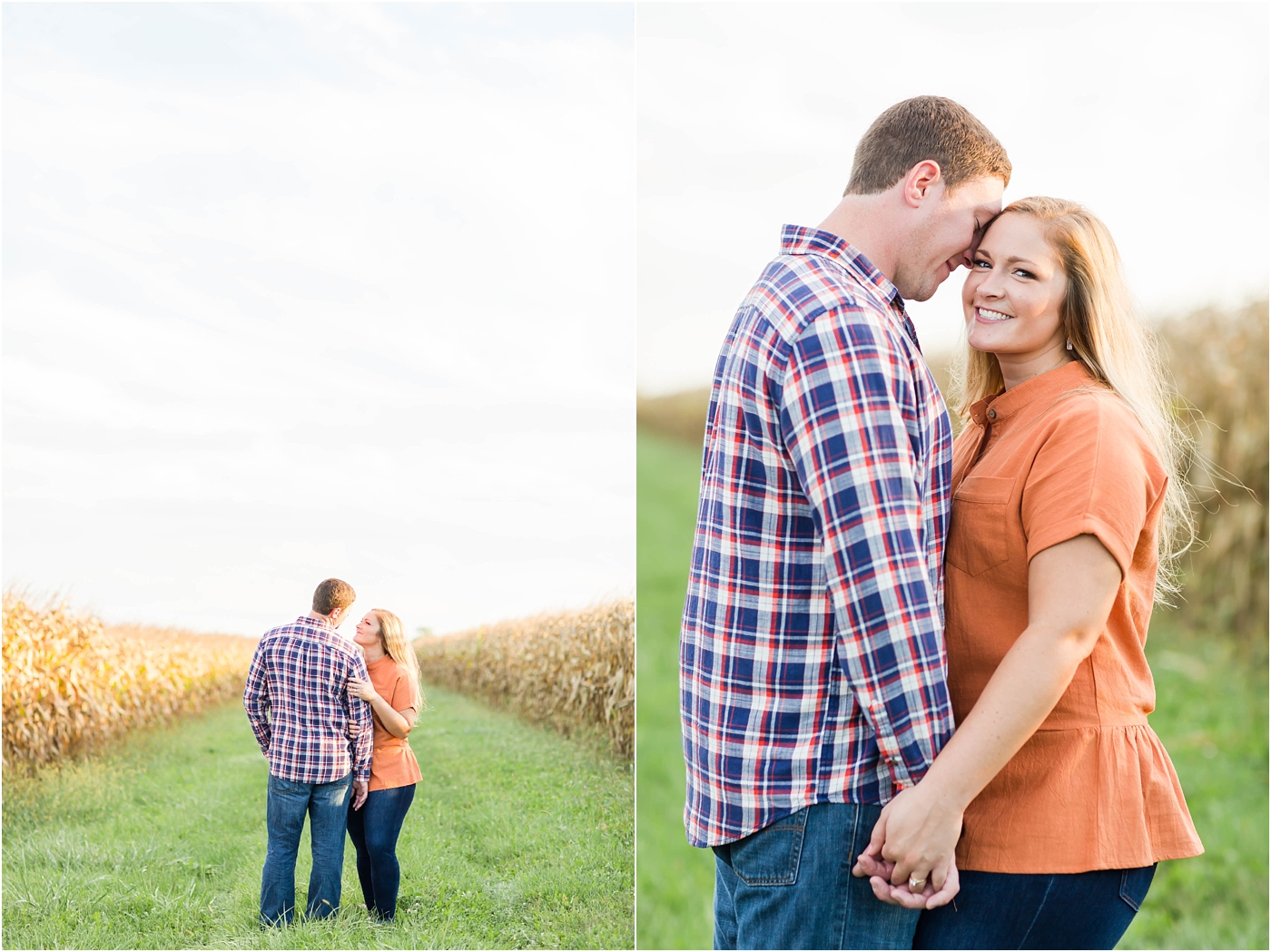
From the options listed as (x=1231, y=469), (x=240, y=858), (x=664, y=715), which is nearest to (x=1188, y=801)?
(x=1231, y=469)

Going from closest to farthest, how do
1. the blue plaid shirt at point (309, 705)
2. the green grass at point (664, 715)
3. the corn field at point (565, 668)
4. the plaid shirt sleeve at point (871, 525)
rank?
the plaid shirt sleeve at point (871, 525)
the blue plaid shirt at point (309, 705)
the corn field at point (565, 668)
the green grass at point (664, 715)

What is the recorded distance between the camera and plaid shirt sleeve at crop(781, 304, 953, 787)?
118 centimetres

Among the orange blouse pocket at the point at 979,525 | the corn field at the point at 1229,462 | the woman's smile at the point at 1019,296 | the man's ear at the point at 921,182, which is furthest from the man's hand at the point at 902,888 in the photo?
the corn field at the point at 1229,462

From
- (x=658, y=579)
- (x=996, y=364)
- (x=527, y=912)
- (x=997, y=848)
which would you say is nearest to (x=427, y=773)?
(x=527, y=912)

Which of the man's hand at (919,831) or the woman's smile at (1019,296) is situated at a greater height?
the woman's smile at (1019,296)

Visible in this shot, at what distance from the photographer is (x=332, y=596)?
228 centimetres

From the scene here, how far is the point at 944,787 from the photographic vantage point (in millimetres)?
1185

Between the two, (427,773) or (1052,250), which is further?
(427,773)

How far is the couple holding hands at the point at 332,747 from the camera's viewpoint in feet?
7.27

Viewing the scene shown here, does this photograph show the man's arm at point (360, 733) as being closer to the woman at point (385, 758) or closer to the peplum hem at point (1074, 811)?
the woman at point (385, 758)

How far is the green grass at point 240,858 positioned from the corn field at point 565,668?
0.09m

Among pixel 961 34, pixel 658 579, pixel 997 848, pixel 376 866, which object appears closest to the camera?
pixel 997 848

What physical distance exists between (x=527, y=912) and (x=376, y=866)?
0.39 metres

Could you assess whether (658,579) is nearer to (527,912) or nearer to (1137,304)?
(527,912)
